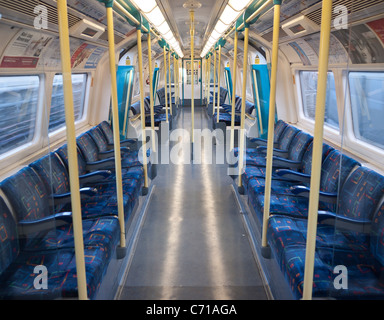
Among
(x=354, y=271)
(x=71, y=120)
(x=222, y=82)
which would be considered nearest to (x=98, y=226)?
(x=71, y=120)

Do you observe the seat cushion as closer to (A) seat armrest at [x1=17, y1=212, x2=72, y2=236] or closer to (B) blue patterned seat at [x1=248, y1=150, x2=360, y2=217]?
(A) seat armrest at [x1=17, y1=212, x2=72, y2=236]

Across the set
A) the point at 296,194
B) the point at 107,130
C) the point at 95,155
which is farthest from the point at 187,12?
the point at 296,194

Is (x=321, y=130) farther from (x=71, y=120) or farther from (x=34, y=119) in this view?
(x=34, y=119)

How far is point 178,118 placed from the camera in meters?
13.4

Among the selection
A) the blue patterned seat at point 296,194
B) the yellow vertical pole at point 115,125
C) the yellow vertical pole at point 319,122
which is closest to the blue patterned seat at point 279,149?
the blue patterned seat at point 296,194

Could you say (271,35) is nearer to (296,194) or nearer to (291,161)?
(291,161)

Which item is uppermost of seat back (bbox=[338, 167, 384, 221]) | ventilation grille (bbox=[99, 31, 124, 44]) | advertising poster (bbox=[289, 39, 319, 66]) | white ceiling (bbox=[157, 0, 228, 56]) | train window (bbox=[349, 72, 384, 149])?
white ceiling (bbox=[157, 0, 228, 56])

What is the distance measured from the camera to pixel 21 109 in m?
3.98

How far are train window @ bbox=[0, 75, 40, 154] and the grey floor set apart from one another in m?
1.70

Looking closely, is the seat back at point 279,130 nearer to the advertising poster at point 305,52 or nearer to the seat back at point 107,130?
the advertising poster at point 305,52

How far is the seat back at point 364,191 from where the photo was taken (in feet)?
7.04

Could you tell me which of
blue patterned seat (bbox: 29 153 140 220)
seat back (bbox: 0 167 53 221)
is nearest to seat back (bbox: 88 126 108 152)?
blue patterned seat (bbox: 29 153 140 220)

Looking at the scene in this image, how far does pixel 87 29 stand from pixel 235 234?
9.83ft

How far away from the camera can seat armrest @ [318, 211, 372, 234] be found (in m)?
1.57
